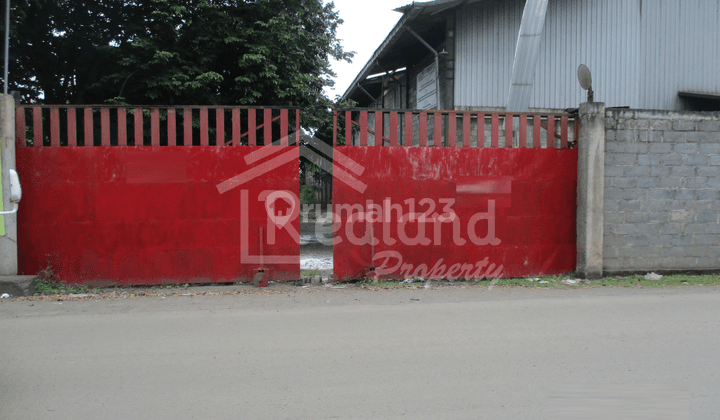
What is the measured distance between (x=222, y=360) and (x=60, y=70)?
1384 cm

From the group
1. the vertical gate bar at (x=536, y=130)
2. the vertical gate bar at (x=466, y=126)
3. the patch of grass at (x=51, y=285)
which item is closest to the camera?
the patch of grass at (x=51, y=285)

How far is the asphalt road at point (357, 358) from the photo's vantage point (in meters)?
3.15

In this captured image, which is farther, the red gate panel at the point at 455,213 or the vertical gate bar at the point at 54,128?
the red gate panel at the point at 455,213

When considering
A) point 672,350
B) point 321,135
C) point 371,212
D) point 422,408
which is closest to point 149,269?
point 371,212

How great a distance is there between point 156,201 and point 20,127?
223 centimetres

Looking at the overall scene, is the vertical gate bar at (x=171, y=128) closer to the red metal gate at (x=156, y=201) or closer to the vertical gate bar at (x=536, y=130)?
the red metal gate at (x=156, y=201)

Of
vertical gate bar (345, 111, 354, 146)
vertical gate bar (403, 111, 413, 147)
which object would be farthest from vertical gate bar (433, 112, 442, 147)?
vertical gate bar (345, 111, 354, 146)

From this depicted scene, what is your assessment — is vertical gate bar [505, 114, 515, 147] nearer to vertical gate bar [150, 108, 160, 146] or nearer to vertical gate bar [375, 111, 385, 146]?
vertical gate bar [375, 111, 385, 146]

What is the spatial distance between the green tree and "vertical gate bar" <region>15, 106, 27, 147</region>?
176 inches

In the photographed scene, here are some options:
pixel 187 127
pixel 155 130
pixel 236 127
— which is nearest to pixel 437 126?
pixel 236 127

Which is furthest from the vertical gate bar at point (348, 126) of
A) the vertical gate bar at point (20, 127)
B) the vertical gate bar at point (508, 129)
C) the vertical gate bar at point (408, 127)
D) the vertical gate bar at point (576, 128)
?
the vertical gate bar at point (20, 127)

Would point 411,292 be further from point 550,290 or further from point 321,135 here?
point 321,135

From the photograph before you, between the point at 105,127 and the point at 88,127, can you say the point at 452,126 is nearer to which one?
the point at 105,127

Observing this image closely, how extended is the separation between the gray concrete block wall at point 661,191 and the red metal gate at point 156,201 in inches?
207
